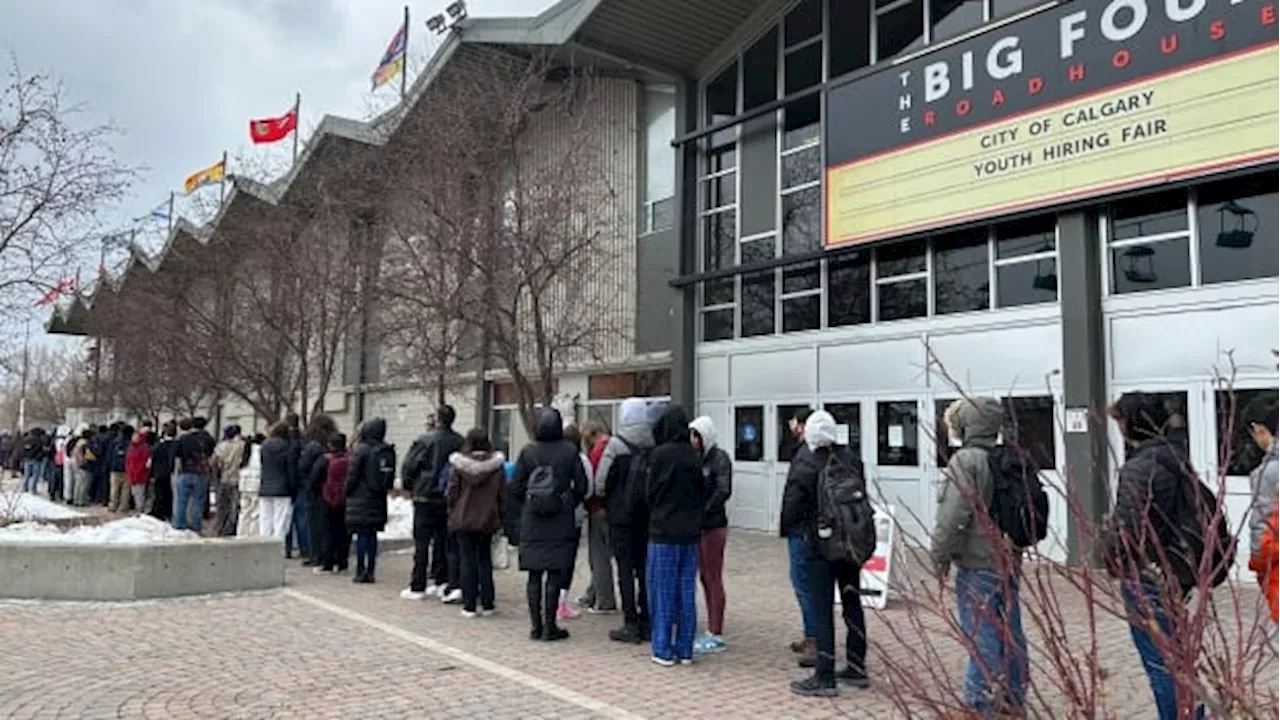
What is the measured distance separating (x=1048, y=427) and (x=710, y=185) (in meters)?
8.09

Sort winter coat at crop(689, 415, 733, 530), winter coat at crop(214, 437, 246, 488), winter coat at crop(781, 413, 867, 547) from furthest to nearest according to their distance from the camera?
winter coat at crop(214, 437, 246, 488)
winter coat at crop(689, 415, 733, 530)
winter coat at crop(781, 413, 867, 547)

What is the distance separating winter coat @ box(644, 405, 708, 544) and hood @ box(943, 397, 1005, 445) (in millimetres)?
1993

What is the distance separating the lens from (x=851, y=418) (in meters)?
15.3

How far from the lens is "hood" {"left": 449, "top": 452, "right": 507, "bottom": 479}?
8248 mm

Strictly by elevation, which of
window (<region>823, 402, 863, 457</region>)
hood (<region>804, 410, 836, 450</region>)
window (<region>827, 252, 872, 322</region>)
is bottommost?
hood (<region>804, 410, 836, 450</region>)

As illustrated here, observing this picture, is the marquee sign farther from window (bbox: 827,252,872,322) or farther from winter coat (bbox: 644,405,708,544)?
winter coat (bbox: 644,405,708,544)

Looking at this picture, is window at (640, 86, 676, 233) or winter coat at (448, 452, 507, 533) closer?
winter coat at (448, 452, 507, 533)

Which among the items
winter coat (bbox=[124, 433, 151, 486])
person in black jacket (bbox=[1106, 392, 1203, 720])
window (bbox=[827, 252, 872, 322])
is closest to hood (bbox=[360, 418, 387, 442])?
person in black jacket (bbox=[1106, 392, 1203, 720])

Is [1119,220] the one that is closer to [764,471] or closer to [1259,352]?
[1259,352]

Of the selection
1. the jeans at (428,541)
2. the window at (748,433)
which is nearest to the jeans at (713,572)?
the jeans at (428,541)

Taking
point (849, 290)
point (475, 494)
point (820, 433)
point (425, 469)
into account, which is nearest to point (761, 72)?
point (849, 290)

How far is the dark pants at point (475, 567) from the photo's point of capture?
8.34 m

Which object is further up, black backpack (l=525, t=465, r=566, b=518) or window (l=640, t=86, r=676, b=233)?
window (l=640, t=86, r=676, b=233)

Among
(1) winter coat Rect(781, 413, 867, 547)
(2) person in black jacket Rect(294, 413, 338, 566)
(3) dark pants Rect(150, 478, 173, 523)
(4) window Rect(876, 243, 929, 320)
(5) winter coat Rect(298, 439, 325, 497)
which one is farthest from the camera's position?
(3) dark pants Rect(150, 478, 173, 523)
